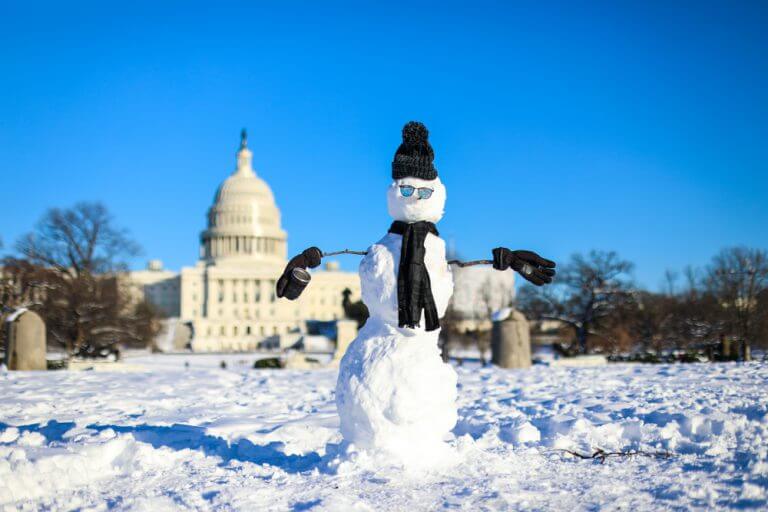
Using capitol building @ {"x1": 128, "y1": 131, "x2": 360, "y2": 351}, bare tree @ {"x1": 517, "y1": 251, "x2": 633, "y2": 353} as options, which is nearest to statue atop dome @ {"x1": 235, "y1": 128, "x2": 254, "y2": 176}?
A: capitol building @ {"x1": 128, "y1": 131, "x2": 360, "y2": 351}

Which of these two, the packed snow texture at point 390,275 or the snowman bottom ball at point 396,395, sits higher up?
the packed snow texture at point 390,275

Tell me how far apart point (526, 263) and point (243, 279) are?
89.9 metres

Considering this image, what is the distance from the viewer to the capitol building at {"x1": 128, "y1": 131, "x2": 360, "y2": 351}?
308ft

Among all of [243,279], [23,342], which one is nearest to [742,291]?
[23,342]

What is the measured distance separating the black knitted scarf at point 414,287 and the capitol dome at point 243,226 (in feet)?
303

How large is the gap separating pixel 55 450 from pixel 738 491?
5.30m

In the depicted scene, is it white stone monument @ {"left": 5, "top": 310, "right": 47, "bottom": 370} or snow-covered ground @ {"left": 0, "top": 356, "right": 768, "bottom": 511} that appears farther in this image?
white stone monument @ {"left": 5, "top": 310, "right": 47, "bottom": 370}

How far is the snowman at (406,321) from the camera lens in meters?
5.88

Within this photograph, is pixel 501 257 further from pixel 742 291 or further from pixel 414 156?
pixel 742 291

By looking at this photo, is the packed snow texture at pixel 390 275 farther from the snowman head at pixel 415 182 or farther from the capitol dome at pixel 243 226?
the capitol dome at pixel 243 226

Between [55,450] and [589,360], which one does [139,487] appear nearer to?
[55,450]

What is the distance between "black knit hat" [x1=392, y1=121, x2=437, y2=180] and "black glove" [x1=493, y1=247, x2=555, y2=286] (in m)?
0.91

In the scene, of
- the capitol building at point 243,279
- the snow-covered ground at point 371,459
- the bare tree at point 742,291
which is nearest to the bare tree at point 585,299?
the bare tree at point 742,291

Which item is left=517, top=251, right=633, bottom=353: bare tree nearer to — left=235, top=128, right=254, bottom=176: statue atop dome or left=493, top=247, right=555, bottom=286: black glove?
left=493, top=247, right=555, bottom=286: black glove
